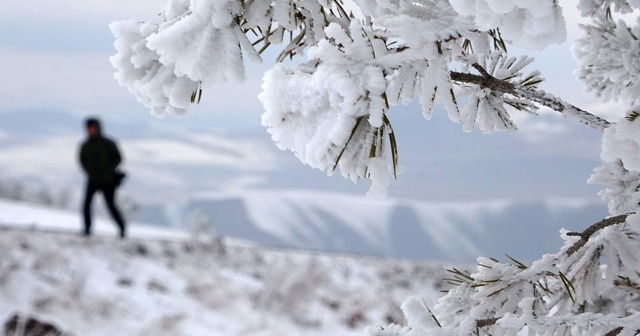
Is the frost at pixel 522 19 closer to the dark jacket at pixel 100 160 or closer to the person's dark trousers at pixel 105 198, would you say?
the dark jacket at pixel 100 160

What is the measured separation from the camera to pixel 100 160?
33.6ft

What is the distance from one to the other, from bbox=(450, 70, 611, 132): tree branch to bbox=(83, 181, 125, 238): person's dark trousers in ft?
30.5

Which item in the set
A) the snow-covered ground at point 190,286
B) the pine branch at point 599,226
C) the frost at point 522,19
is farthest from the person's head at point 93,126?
the frost at point 522,19

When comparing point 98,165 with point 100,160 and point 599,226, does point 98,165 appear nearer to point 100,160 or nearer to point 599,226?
point 100,160

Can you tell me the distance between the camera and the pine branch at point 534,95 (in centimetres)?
172

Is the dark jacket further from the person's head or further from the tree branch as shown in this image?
the tree branch

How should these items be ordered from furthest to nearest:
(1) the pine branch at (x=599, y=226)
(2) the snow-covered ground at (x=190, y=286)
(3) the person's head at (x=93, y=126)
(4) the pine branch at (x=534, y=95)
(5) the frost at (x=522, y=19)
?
(3) the person's head at (x=93, y=126) → (2) the snow-covered ground at (x=190, y=286) → (1) the pine branch at (x=599, y=226) → (4) the pine branch at (x=534, y=95) → (5) the frost at (x=522, y=19)

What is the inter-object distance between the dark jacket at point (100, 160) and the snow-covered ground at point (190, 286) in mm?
892

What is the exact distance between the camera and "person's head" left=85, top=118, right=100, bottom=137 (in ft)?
33.5

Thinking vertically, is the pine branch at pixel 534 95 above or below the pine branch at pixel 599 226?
above

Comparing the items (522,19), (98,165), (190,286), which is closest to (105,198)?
(98,165)

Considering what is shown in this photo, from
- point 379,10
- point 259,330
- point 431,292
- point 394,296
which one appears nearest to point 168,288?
point 259,330

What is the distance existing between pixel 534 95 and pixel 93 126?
30.8 feet

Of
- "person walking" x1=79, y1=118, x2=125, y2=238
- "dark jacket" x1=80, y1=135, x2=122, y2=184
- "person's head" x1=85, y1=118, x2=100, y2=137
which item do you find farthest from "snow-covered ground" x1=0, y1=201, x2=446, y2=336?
"person's head" x1=85, y1=118, x2=100, y2=137
